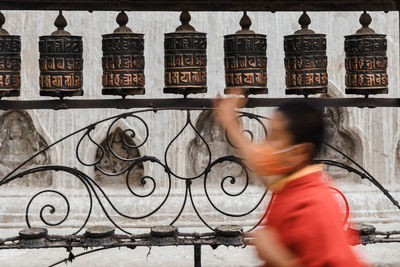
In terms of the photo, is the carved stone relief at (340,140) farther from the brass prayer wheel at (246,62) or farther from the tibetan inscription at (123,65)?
the tibetan inscription at (123,65)

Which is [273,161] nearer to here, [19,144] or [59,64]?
[59,64]

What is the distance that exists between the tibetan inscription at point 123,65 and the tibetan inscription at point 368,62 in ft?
2.47

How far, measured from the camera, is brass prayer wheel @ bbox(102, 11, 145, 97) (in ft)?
8.50

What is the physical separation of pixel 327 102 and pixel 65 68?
3.07ft

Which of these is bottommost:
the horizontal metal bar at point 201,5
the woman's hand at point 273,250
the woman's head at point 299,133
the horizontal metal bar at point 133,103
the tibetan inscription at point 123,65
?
the woman's hand at point 273,250

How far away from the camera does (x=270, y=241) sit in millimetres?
1379

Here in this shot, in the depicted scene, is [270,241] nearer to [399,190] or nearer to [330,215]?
[330,215]

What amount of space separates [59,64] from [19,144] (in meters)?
1.29

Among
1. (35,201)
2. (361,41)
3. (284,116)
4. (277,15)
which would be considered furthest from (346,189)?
(284,116)

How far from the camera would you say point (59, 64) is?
8.50 feet

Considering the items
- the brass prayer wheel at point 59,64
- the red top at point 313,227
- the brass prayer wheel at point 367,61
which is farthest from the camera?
the brass prayer wheel at point 367,61

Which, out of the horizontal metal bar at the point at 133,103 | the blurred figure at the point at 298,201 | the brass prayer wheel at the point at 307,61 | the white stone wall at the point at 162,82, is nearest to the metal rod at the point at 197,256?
the horizontal metal bar at the point at 133,103

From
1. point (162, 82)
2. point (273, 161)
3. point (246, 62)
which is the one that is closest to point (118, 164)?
point (162, 82)

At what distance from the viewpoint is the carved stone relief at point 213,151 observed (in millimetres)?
3768
